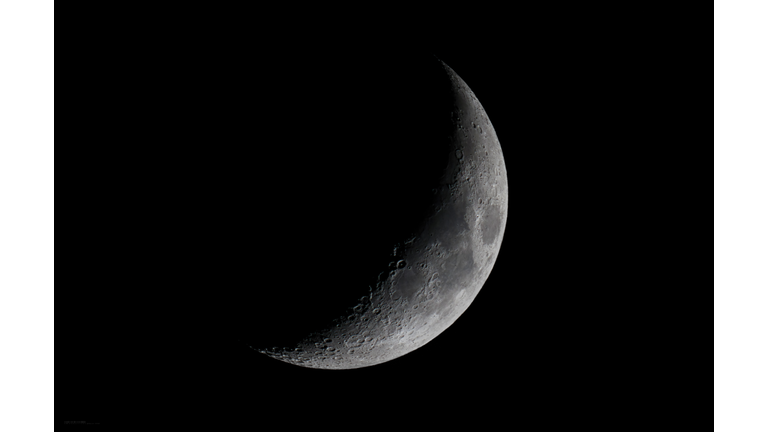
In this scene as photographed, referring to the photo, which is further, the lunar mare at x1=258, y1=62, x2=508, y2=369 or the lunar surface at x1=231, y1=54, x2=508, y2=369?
the lunar mare at x1=258, y1=62, x2=508, y2=369

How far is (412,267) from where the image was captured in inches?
100

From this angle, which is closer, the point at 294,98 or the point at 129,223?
the point at 294,98

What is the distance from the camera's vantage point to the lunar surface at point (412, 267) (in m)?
2.38

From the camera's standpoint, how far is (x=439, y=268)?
259cm

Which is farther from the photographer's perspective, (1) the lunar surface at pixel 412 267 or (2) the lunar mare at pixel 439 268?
(2) the lunar mare at pixel 439 268

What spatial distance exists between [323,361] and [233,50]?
190cm

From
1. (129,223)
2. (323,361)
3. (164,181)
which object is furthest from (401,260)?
(129,223)

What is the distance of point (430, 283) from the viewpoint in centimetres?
260

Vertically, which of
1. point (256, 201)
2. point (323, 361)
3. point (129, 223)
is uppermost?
point (129, 223)

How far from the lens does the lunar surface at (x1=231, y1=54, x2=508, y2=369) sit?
238 centimetres

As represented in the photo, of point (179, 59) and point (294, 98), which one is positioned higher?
point (179, 59)

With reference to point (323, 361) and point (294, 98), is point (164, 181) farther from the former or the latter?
point (323, 361)

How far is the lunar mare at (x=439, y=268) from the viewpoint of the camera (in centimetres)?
254

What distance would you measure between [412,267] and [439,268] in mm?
159
